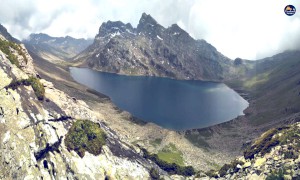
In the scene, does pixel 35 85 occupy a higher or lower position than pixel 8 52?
lower

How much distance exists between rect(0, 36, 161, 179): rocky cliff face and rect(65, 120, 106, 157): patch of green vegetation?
3.66ft

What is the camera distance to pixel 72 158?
247 feet

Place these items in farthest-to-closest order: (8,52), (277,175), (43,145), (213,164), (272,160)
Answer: (213,164) < (8,52) < (272,160) < (277,175) < (43,145)

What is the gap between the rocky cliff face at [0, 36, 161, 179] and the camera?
6750cm

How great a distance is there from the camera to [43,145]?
7250 cm

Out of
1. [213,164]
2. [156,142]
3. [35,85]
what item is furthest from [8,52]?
[213,164]

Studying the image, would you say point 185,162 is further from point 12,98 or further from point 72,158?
point 12,98

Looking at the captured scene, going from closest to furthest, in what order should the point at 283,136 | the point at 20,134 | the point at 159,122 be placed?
1. the point at 20,134
2. the point at 283,136
3. the point at 159,122

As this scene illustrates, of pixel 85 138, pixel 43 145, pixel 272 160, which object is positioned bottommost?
pixel 43 145

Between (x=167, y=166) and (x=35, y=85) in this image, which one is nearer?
(x=35, y=85)

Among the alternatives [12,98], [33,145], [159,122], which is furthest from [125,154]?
[159,122]

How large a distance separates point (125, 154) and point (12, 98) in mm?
30788

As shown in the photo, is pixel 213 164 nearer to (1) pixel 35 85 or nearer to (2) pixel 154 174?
(2) pixel 154 174

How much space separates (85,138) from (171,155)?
220 feet
